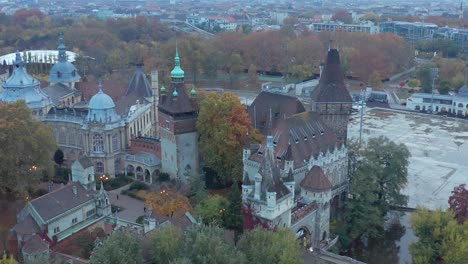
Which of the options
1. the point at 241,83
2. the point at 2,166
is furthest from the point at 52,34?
the point at 2,166

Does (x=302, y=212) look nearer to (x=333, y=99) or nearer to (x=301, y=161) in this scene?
(x=301, y=161)

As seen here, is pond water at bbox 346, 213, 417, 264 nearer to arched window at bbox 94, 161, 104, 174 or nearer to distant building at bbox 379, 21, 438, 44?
arched window at bbox 94, 161, 104, 174

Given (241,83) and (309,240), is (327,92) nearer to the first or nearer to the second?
(309,240)

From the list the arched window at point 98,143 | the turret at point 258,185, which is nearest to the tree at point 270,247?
the turret at point 258,185

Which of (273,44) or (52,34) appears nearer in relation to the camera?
(273,44)

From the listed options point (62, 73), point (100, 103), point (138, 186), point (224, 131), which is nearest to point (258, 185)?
point (224, 131)

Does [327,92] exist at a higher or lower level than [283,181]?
higher

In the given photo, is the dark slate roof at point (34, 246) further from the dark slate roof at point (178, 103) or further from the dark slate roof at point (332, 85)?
the dark slate roof at point (332, 85)
